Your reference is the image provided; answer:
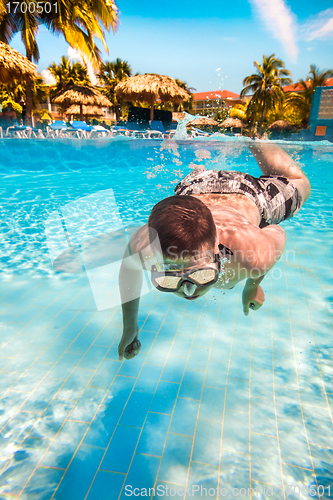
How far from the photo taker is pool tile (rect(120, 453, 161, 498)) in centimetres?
177

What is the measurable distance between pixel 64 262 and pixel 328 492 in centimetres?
397

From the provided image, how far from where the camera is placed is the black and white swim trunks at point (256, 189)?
103 inches

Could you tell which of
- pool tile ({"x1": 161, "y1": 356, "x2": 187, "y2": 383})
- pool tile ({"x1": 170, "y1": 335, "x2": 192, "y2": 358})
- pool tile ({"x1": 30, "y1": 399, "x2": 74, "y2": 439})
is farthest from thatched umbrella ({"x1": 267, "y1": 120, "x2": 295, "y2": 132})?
pool tile ({"x1": 30, "y1": 399, "x2": 74, "y2": 439})

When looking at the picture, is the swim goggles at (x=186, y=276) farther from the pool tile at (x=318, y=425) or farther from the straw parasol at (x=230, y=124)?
the straw parasol at (x=230, y=124)

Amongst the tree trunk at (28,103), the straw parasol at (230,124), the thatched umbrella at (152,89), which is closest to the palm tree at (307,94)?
the straw parasol at (230,124)

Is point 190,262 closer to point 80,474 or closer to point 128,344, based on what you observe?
point 128,344

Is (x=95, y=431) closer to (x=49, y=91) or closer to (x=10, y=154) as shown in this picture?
(x=10, y=154)

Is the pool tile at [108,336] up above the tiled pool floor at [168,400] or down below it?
above

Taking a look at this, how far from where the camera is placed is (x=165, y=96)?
19.6 meters

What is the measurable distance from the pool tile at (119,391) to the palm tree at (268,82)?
35863mm

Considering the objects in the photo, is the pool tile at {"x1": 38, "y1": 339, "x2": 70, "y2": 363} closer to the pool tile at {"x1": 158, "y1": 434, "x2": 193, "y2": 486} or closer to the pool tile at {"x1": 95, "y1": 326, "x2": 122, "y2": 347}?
the pool tile at {"x1": 95, "y1": 326, "x2": 122, "y2": 347}

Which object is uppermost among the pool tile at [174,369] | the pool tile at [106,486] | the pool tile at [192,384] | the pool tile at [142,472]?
the pool tile at [174,369]

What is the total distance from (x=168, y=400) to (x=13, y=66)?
16831 mm

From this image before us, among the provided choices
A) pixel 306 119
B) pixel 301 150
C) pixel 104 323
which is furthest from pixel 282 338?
pixel 306 119
